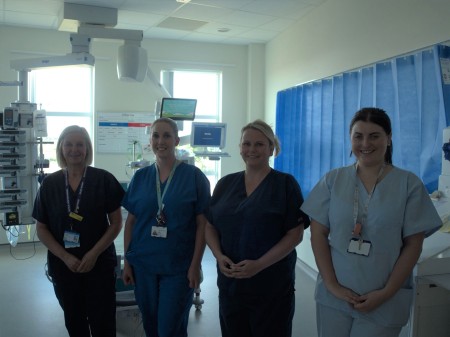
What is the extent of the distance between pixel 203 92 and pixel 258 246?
13.8ft

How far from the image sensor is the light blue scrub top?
4.41 feet

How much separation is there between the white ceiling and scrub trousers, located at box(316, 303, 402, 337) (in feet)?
9.96

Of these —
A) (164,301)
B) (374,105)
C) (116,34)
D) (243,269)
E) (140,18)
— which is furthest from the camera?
(140,18)

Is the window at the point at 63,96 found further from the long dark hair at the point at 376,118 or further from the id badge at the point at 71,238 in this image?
the long dark hair at the point at 376,118

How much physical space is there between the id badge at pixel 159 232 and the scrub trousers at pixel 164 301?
0.60ft

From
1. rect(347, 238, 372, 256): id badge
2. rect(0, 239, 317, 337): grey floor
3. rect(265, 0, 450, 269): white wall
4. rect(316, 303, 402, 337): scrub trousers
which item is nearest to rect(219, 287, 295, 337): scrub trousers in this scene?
rect(316, 303, 402, 337): scrub trousers

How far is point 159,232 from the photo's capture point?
1.78 metres

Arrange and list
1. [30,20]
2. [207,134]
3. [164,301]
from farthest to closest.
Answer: [30,20] < [207,134] < [164,301]

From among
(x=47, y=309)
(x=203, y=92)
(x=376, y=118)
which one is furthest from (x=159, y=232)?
(x=203, y=92)

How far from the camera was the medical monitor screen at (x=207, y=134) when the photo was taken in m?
3.18

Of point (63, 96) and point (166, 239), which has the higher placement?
point (63, 96)

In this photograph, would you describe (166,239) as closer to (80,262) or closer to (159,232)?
(159,232)

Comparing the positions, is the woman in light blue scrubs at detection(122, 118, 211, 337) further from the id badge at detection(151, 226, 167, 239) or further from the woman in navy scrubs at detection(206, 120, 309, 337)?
the woman in navy scrubs at detection(206, 120, 309, 337)

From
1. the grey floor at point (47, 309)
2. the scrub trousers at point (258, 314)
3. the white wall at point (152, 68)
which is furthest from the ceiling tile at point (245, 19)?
the scrub trousers at point (258, 314)
